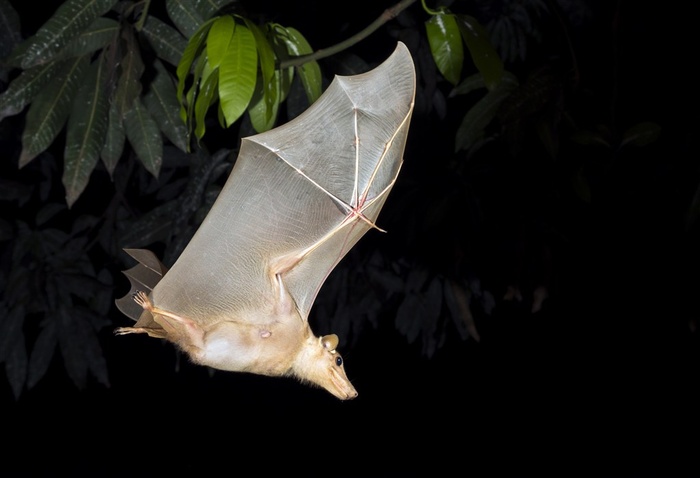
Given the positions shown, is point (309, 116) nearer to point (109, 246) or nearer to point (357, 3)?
point (109, 246)

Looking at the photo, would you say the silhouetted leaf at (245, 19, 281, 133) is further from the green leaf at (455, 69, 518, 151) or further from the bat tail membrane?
the green leaf at (455, 69, 518, 151)

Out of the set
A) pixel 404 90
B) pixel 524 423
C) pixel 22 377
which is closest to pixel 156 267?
pixel 404 90

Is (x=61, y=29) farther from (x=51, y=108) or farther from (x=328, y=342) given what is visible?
(x=328, y=342)

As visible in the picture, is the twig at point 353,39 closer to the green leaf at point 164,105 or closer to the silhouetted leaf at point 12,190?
the green leaf at point 164,105

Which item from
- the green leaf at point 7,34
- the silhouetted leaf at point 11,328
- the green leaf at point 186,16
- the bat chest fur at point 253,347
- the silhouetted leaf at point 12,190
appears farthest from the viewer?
the silhouetted leaf at point 12,190

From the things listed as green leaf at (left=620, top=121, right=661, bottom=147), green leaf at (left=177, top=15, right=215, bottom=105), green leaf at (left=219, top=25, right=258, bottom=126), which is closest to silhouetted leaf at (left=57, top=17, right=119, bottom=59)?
green leaf at (left=177, top=15, right=215, bottom=105)

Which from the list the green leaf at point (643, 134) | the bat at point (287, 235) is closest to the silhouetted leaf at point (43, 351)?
the bat at point (287, 235)
